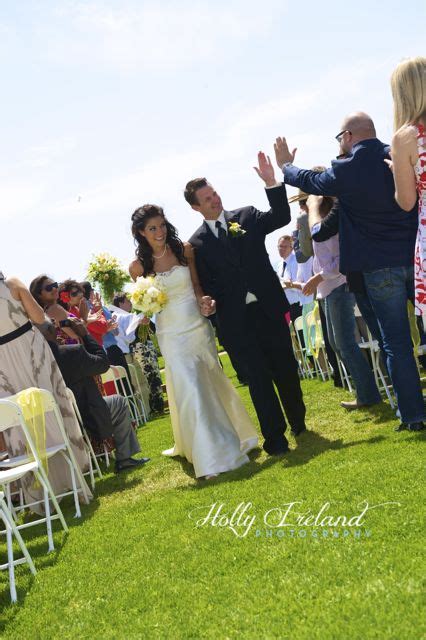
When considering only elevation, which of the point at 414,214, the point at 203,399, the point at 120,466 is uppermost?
the point at 414,214

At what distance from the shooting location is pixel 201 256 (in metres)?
7.98

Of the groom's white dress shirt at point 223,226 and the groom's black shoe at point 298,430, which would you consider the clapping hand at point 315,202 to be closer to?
the groom's white dress shirt at point 223,226

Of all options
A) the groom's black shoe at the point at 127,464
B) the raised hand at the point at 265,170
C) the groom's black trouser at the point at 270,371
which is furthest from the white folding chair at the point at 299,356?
the raised hand at the point at 265,170

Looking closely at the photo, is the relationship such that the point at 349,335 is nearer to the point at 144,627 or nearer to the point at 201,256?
the point at 201,256

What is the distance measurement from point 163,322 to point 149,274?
51 centimetres

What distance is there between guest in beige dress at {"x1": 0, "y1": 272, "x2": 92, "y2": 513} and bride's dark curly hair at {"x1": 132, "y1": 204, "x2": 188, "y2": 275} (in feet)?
3.89

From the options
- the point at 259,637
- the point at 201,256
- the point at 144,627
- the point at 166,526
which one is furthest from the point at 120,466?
the point at 259,637

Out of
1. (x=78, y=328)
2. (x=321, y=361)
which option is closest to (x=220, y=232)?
(x=78, y=328)

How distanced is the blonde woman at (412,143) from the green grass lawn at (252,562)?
149cm

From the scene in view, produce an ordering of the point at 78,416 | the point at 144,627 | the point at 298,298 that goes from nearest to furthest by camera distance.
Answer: the point at 144,627 → the point at 78,416 → the point at 298,298

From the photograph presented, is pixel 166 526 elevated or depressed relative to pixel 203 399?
Result: depressed

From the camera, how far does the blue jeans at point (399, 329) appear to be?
6707 mm

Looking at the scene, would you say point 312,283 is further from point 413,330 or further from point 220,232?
point 413,330

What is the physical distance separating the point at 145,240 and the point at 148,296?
2.24 feet
